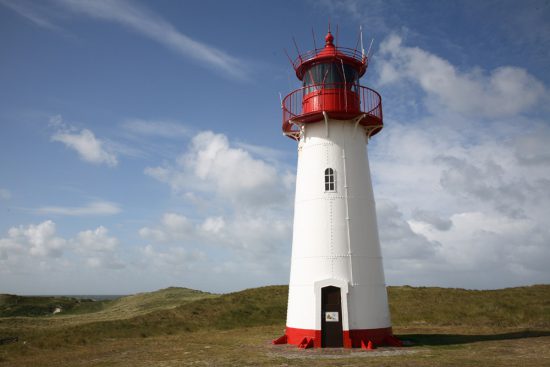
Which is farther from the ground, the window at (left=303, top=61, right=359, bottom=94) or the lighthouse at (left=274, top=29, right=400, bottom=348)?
the window at (left=303, top=61, right=359, bottom=94)

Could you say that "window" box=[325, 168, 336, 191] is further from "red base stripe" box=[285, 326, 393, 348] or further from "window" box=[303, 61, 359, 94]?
"red base stripe" box=[285, 326, 393, 348]

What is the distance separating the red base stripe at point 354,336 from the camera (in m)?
19.6

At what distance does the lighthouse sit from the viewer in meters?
20.0

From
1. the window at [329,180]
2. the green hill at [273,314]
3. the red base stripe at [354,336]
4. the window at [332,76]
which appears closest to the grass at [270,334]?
the green hill at [273,314]

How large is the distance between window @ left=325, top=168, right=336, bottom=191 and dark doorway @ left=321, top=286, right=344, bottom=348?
4729 mm

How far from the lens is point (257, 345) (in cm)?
2220

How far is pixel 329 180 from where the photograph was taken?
70.6 feet

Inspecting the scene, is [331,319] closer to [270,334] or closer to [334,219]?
[334,219]

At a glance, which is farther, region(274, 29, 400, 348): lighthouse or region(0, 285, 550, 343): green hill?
region(0, 285, 550, 343): green hill

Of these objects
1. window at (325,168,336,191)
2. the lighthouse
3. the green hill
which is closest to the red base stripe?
the lighthouse

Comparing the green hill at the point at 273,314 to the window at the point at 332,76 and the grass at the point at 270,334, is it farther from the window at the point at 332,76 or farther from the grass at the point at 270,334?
the window at the point at 332,76

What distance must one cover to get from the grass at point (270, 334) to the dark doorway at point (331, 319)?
3.08 ft

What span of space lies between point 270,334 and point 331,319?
8350mm

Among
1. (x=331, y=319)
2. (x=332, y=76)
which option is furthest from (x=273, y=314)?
(x=332, y=76)
